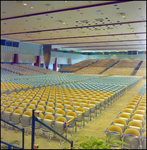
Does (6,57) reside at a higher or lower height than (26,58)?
lower

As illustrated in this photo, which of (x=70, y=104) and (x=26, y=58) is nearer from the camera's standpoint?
(x=70, y=104)

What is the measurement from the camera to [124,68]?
129ft

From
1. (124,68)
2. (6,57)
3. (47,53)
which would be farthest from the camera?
(124,68)

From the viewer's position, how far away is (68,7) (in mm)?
12094

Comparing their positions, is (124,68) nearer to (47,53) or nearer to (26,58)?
(47,53)

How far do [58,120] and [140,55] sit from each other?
46.4m

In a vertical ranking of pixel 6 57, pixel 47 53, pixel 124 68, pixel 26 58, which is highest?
pixel 47 53

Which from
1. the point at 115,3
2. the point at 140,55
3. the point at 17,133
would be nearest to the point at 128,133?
the point at 17,133

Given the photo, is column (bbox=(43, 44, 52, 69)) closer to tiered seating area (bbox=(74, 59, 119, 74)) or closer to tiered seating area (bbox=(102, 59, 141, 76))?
tiered seating area (bbox=(74, 59, 119, 74))

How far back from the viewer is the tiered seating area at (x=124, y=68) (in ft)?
120

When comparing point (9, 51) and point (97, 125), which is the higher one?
point (9, 51)

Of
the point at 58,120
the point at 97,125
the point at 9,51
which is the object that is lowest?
the point at 97,125

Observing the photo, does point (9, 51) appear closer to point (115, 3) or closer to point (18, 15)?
point (18, 15)

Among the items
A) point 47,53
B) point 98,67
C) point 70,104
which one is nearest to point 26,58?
point 47,53
